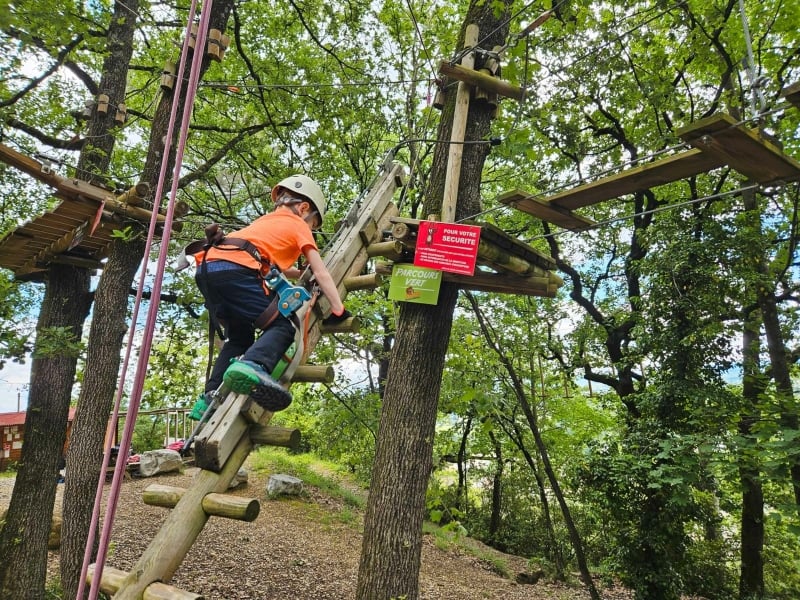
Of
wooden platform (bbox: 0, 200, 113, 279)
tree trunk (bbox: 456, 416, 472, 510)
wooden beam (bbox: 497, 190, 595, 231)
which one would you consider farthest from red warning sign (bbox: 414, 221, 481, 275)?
tree trunk (bbox: 456, 416, 472, 510)

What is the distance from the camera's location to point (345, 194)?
9961 mm

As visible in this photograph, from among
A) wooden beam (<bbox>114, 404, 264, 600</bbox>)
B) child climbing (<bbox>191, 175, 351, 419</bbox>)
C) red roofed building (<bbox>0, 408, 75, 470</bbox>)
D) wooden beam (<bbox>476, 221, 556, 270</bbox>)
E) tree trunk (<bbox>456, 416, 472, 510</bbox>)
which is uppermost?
wooden beam (<bbox>476, 221, 556, 270</bbox>)

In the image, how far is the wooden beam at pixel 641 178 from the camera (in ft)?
8.54

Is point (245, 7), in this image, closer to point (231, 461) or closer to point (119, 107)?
point (119, 107)

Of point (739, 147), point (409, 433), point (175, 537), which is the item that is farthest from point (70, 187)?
point (739, 147)

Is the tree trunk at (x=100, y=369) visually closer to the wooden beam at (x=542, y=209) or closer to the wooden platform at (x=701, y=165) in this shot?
the wooden beam at (x=542, y=209)

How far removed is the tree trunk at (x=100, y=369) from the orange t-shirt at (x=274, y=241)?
2.54m

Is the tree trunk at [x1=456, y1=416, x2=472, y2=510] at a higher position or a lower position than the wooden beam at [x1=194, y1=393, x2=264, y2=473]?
lower

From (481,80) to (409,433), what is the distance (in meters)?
2.78

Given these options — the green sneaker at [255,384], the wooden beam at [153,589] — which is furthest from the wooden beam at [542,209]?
the wooden beam at [153,589]

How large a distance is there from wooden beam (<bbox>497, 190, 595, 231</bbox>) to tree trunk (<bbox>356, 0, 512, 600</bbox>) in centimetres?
69

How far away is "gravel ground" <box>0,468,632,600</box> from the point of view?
6234 millimetres

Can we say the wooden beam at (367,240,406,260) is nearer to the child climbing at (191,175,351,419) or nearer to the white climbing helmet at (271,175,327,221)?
the white climbing helmet at (271,175,327,221)

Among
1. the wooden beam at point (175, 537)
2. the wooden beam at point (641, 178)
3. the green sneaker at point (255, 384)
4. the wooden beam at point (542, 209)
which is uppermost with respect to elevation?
the wooden beam at point (641, 178)
